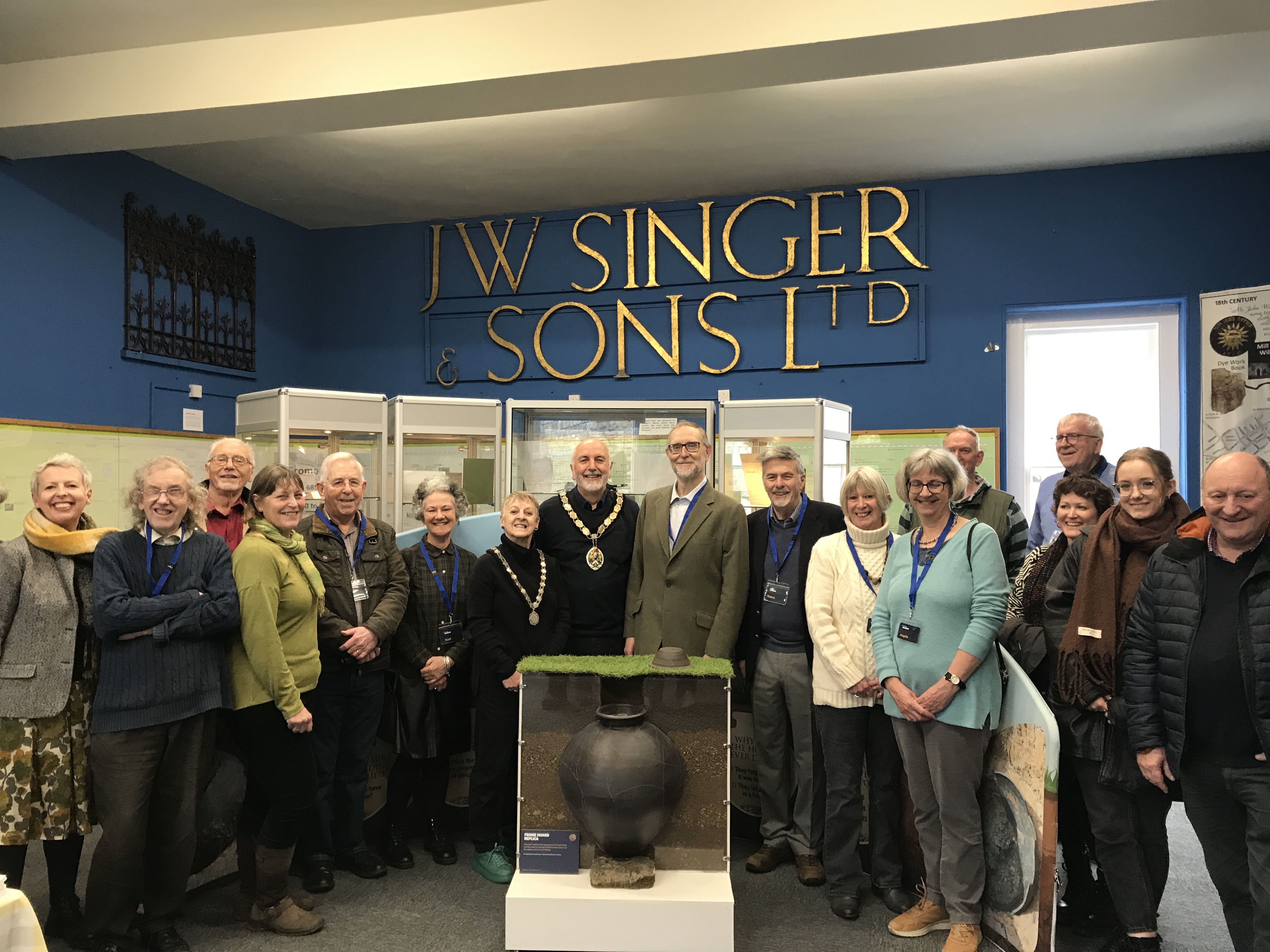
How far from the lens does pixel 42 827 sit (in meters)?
2.72

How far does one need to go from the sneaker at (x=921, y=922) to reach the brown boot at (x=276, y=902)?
1944 mm

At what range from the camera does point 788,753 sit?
3586mm

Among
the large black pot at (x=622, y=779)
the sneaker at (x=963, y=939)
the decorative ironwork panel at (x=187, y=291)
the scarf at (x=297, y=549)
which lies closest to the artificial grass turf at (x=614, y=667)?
the large black pot at (x=622, y=779)

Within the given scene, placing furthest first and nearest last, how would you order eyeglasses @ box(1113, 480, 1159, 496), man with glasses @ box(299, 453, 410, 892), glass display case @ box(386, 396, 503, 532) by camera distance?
glass display case @ box(386, 396, 503, 532) < man with glasses @ box(299, 453, 410, 892) < eyeglasses @ box(1113, 480, 1159, 496)

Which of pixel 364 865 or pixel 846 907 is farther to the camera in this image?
pixel 364 865

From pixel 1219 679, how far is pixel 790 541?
1534 millimetres

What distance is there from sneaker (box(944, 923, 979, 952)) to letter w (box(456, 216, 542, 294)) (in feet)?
17.1

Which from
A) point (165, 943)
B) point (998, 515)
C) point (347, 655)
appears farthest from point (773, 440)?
point (165, 943)

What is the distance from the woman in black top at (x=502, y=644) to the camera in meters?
3.42

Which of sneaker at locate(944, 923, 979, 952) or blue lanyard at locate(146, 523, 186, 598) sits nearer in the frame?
blue lanyard at locate(146, 523, 186, 598)

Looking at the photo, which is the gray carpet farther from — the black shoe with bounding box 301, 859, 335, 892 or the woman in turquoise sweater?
the woman in turquoise sweater

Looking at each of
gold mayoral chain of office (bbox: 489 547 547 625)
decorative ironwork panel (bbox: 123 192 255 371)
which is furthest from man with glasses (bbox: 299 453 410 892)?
decorative ironwork panel (bbox: 123 192 255 371)

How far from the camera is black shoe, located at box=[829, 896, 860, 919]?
10.3 feet

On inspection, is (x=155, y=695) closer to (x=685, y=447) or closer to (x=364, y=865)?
(x=364, y=865)
